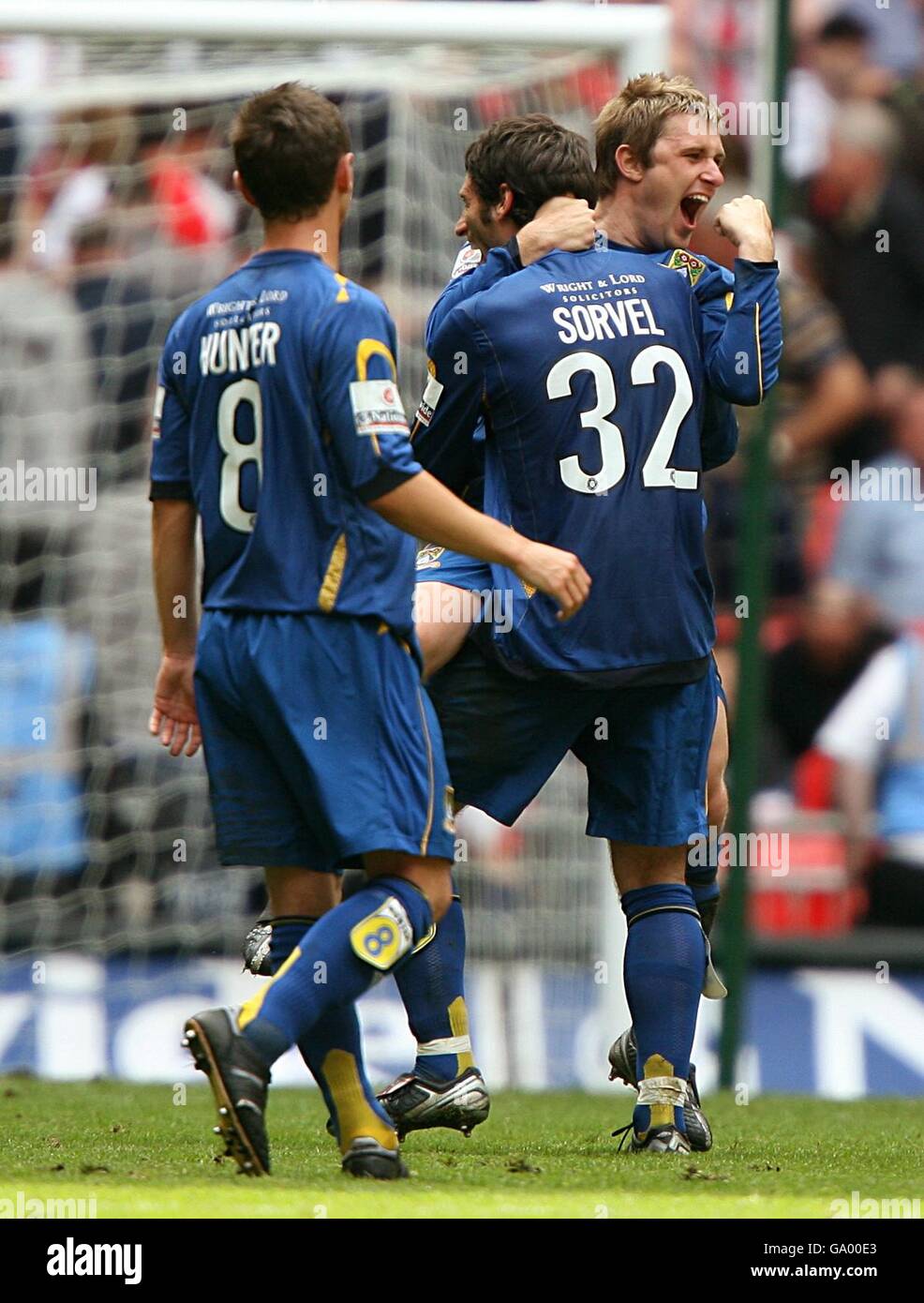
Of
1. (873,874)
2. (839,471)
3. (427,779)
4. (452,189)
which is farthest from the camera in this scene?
Result: (839,471)

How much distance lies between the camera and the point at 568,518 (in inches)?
150

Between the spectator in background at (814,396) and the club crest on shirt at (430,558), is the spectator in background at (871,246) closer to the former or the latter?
the spectator in background at (814,396)

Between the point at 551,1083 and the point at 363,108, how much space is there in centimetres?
321

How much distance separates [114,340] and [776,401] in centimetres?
230

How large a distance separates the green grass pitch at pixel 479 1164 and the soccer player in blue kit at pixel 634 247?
152 millimetres

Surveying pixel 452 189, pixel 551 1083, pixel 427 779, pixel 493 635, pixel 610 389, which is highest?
pixel 452 189

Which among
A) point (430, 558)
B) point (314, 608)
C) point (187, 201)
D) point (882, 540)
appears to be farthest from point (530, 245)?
point (882, 540)

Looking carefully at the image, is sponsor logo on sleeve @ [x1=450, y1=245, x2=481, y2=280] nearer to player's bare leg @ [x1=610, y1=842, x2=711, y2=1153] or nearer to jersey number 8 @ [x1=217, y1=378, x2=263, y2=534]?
jersey number 8 @ [x1=217, y1=378, x2=263, y2=534]

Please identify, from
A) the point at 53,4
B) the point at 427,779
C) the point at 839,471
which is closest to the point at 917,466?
the point at 839,471

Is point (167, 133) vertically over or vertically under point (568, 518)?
over

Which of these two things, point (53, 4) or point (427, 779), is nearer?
Answer: point (427, 779)

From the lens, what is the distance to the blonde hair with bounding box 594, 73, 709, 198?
3.97m

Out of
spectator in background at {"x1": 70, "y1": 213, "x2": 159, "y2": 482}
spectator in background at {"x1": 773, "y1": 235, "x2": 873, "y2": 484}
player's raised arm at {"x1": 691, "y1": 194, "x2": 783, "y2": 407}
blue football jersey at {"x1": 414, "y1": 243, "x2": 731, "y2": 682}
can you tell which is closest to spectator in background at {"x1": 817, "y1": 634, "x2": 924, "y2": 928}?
spectator in background at {"x1": 773, "y1": 235, "x2": 873, "y2": 484}
